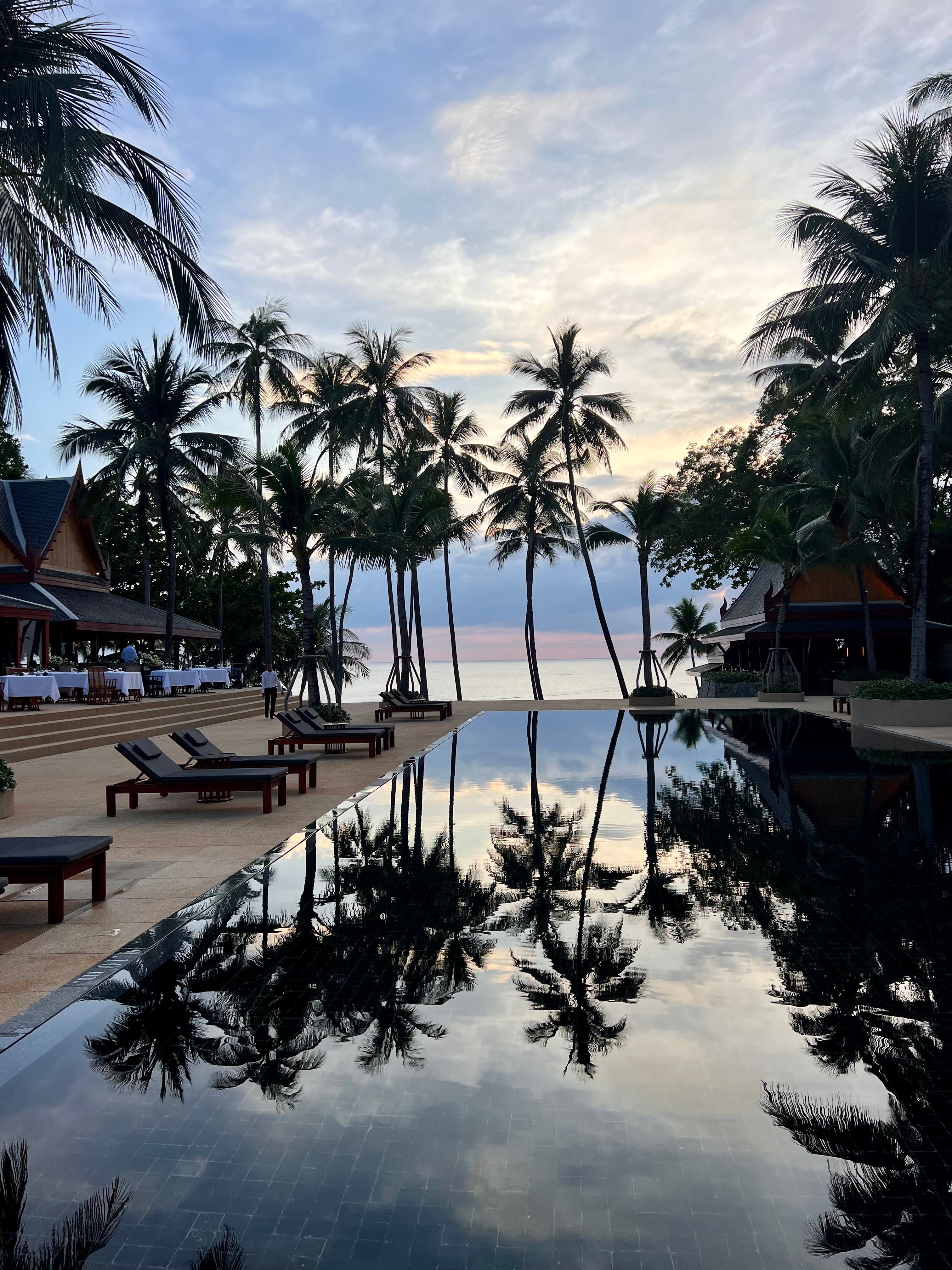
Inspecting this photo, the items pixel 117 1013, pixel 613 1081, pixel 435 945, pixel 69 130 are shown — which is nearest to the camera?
pixel 613 1081

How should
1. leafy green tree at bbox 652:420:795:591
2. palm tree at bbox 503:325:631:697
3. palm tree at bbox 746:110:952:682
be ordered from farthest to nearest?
leafy green tree at bbox 652:420:795:591
palm tree at bbox 503:325:631:697
palm tree at bbox 746:110:952:682

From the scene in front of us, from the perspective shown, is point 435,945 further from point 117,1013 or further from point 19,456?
point 19,456

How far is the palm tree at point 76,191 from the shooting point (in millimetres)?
7977

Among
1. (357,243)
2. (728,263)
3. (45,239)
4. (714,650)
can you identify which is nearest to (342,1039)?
(45,239)

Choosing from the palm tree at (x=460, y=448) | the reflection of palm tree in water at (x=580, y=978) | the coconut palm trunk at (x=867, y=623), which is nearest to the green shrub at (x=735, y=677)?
the coconut palm trunk at (x=867, y=623)

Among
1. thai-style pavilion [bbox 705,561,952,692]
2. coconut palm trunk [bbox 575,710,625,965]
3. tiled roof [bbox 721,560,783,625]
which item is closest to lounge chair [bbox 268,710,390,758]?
coconut palm trunk [bbox 575,710,625,965]

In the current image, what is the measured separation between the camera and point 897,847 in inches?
305

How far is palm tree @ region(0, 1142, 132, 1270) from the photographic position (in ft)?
8.47

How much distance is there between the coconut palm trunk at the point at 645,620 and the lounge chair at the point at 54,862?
2436 cm

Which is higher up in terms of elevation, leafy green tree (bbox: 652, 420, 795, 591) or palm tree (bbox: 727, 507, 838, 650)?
leafy green tree (bbox: 652, 420, 795, 591)

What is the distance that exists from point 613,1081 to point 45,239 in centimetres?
1087

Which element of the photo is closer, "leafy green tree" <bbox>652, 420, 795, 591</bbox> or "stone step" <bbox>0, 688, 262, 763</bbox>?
"stone step" <bbox>0, 688, 262, 763</bbox>

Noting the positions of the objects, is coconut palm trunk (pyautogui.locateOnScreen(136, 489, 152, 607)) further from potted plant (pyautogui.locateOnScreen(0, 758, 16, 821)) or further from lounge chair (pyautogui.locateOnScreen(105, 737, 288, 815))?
lounge chair (pyautogui.locateOnScreen(105, 737, 288, 815))

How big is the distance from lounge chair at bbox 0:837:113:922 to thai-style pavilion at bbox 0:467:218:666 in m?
17.4
